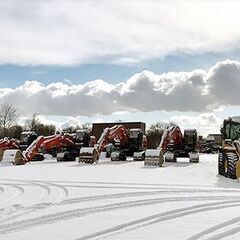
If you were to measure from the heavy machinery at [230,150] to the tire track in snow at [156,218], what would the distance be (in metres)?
7.42

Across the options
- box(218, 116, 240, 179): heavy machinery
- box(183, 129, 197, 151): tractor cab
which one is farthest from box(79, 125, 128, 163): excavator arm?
box(218, 116, 240, 179): heavy machinery

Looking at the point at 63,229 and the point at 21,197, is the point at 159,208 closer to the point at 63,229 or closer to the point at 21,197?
the point at 63,229

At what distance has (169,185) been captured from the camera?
17.4 meters

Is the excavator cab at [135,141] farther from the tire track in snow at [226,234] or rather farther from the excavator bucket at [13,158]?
the tire track in snow at [226,234]

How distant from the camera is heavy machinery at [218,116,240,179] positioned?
2019 cm

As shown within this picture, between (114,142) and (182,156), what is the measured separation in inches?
194

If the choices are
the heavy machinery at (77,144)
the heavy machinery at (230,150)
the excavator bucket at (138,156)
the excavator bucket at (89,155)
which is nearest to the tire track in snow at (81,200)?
the heavy machinery at (230,150)

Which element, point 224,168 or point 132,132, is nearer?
point 224,168

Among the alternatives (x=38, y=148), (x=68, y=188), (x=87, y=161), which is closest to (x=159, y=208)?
(x=68, y=188)

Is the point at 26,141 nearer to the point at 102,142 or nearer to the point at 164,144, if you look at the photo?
Answer: the point at 102,142

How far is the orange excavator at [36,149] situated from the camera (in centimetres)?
3027

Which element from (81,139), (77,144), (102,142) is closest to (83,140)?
(81,139)

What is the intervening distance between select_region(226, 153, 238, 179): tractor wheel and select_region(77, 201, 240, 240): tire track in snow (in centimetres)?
760

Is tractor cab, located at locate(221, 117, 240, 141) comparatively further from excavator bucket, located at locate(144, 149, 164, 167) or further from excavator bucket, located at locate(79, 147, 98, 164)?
excavator bucket, located at locate(79, 147, 98, 164)
